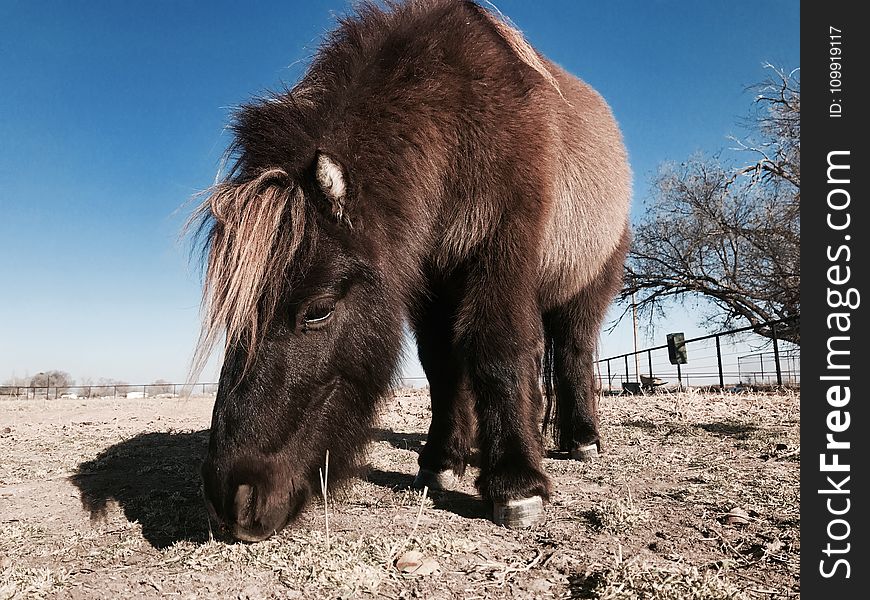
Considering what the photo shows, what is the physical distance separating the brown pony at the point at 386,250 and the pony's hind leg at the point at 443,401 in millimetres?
12

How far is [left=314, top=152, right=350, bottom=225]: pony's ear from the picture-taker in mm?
2178

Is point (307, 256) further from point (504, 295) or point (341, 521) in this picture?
point (341, 521)

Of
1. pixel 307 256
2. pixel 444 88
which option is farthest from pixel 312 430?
pixel 444 88

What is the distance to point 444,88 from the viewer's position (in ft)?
8.75

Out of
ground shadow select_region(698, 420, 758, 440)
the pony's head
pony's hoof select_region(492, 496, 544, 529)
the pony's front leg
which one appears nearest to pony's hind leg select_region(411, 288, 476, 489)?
the pony's front leg

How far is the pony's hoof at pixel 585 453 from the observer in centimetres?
398

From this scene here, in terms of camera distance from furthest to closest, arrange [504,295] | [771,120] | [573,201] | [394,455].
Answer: [771,120]
[394,455]
[573,201]
[504,295]

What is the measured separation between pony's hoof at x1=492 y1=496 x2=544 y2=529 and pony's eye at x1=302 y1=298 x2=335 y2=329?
1160 millimetres

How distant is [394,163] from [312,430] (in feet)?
3.90

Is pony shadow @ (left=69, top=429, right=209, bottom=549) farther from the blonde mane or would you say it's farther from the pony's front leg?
the pony's front leg

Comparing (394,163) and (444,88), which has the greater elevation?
(444,88)

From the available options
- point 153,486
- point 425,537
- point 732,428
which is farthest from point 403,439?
point 732,428

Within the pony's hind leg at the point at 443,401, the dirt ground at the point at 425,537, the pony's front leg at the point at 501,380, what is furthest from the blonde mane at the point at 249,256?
the pony's hind leg at the point at 443,401
